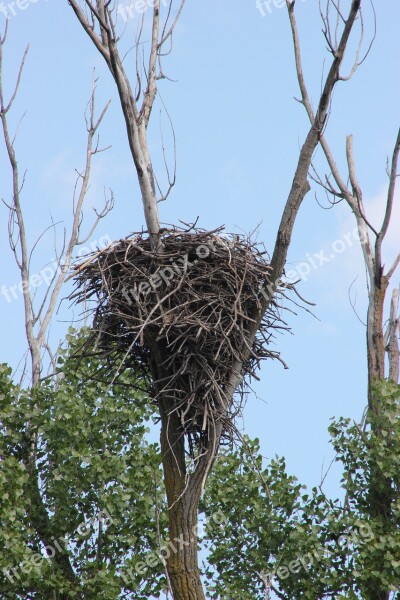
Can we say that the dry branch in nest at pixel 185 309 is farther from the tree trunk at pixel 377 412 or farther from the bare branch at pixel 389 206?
the bare branch at pixel 389 206

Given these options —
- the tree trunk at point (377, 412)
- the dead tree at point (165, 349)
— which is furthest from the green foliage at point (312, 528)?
the dead tree at point (165, 349)

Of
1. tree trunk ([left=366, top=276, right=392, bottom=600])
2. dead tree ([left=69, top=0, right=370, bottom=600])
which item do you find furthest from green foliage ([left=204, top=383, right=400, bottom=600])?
dead tree ([left=69, top=0, right=370, bottom=600])

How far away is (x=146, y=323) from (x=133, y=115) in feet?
5.18

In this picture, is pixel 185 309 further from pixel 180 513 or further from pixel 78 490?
pixel 78 490

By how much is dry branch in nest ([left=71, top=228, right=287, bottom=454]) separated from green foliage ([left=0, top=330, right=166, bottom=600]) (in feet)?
6.63

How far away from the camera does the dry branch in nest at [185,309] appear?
5.88 metres

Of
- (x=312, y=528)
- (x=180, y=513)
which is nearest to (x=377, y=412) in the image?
(x=312, y=528)

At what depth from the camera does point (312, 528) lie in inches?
328

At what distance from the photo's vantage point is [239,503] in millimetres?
8820

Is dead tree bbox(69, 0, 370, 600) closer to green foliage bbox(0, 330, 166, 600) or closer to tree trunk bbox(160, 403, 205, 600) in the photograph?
tree trunk bbox(160, 403, 205, 600)

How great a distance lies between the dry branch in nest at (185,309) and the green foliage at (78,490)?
6.63 feet

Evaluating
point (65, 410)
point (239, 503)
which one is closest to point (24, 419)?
point (65, 410)

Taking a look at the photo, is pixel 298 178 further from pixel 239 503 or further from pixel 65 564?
pixel 65 564

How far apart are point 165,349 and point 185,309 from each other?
1.56ft
